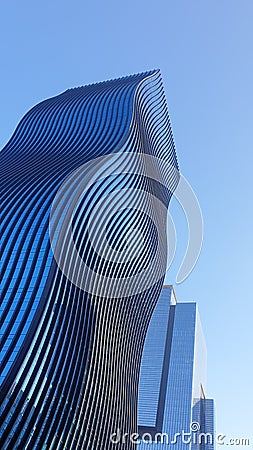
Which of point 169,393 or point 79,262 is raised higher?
point 169,393

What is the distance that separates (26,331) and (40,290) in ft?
19.3

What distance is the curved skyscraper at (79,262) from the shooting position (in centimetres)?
4669

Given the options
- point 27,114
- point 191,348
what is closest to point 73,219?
point 27,114

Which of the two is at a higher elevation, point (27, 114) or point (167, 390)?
point (27, 114)

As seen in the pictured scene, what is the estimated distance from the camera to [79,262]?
60281 mm

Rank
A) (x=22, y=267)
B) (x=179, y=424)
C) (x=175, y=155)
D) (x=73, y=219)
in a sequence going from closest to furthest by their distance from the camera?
(x=22, y=267) < (x=73, y=219) < (x=175, y=155) < (x=179, y=424)

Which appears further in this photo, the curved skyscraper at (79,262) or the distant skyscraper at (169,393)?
the distant skyscraper at (169,393)

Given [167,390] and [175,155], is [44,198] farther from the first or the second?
[167,390]

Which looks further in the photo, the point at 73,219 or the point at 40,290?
the point at 73,219

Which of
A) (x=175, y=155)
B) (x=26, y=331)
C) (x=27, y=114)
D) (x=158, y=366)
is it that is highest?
(x=175, y=155)

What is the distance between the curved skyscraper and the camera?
46.7 m

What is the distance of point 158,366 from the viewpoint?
611 feet

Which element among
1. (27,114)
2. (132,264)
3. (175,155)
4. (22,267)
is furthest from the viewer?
(175,155)

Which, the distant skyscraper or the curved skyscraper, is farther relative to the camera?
the distant skyscraper
